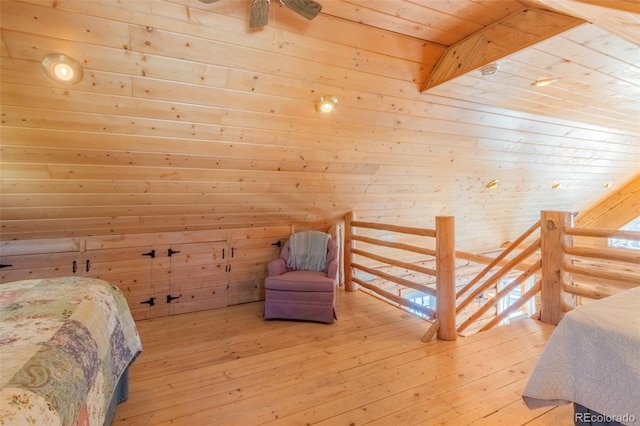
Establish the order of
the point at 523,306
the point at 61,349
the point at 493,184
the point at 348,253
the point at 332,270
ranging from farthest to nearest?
1. the point at 523,306
2. the point at 493,184
3. the point at 348,253
4. the point at 332,270
5. the point at 61,349

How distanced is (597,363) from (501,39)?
1.91 meters

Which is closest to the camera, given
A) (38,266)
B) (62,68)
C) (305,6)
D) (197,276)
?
(305,6)

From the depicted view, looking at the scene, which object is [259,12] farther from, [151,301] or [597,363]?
[151,301]

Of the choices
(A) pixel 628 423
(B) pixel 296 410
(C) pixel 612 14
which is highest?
(C) pixel 612 14

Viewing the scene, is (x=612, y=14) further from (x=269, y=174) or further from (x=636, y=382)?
(x=269, y=174)

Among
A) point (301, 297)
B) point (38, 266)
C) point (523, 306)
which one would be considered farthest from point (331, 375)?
point (523, 306)

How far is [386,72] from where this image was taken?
2465mm

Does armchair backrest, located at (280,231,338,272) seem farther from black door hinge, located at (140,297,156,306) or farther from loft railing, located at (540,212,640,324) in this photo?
loft railing, located at (540,212,640,324)

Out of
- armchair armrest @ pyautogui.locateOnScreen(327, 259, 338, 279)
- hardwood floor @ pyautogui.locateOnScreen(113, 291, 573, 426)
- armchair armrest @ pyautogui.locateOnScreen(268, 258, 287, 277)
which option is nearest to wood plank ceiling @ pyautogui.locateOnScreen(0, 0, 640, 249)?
armchair armrest @ pyautogui.locateOnScreen(268, 258, 287, 277)

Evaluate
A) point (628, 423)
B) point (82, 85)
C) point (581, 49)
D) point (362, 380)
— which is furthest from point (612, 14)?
point (82, 85)

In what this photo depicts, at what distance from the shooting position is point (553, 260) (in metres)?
2.92

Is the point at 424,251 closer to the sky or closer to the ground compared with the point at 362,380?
closer to the sky

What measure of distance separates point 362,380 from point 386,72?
2.31 meters

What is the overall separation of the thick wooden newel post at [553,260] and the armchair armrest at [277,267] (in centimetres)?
267
